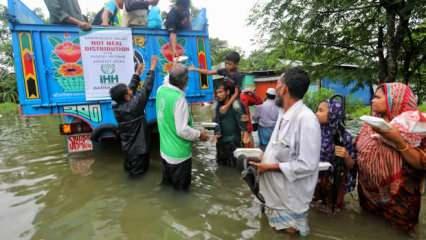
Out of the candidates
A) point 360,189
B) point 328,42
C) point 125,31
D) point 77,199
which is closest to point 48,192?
point 77,199

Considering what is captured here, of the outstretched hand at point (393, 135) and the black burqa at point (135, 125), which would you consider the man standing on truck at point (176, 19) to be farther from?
the outstretched hand at point (393, 135)

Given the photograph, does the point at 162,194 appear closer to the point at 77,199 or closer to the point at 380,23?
the point at 77,199

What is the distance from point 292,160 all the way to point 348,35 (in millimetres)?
3284

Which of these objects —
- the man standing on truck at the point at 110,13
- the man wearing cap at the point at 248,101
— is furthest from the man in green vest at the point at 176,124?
the man standing on truck at the point at 110,13

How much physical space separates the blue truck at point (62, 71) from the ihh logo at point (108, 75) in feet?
0.85

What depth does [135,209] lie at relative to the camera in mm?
3207

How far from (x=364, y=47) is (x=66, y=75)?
4.31 meters

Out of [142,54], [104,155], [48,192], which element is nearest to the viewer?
[48,192]

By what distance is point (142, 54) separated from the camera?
4395 millimetres

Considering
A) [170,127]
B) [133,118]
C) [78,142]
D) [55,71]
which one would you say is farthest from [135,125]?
[55,71]

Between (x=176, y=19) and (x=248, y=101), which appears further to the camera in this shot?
(x=248, y=101)

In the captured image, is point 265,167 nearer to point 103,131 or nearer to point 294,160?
point 294,160

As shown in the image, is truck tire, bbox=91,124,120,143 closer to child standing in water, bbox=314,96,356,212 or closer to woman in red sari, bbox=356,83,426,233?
child standing in water, bbox=314,96,356,212

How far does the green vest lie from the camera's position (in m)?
2.96
